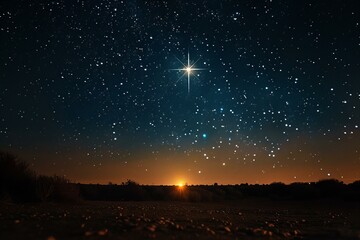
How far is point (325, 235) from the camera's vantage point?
8180 mm

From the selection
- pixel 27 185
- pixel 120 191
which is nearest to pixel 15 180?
→ pixel 27 185

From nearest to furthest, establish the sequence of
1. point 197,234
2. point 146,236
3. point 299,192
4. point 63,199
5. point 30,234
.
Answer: point 30,234 < point 146,236 < point 197,234 < point 63,199 < point 299,192

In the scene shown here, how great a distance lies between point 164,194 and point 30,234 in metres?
20.5

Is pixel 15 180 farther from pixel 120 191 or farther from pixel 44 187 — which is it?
pixel 120 191

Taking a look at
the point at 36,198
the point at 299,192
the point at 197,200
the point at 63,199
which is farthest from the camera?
the point at 299,192

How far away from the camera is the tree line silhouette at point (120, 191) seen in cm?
1412

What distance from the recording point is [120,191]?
26266 millimetres

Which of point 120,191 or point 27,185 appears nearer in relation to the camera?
point 27,185

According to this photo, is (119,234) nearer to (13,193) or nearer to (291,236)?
(291,236)

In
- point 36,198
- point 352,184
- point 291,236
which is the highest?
point 352,184

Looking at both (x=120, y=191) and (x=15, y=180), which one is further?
(x=120, y=191)

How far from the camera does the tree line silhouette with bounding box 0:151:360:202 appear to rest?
14.1 metres

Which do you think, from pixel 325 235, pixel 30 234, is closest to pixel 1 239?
pixel 30 234

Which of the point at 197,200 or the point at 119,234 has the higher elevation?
the point at 197,200
